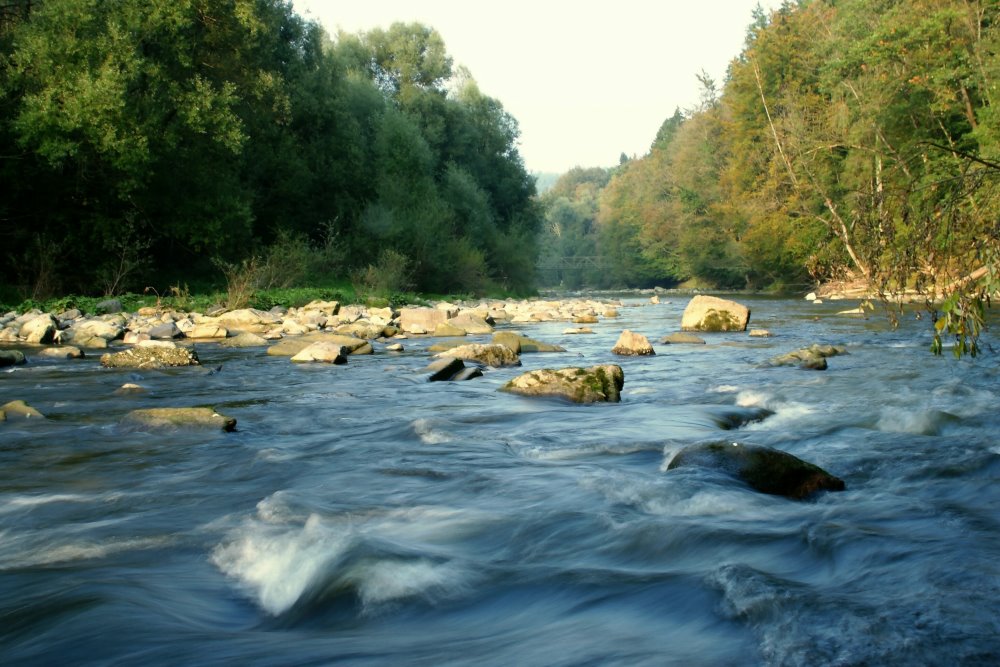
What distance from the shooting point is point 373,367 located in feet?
36.9

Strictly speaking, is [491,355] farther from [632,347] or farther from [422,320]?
[422,320]

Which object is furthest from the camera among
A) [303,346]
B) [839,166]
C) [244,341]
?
[839,166]

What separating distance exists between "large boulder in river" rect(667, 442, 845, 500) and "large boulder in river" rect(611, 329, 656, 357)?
24.5 feet

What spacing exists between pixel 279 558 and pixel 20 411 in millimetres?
4439

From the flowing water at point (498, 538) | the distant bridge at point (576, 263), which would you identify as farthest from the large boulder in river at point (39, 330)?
the distant bridge at point (576, 263)

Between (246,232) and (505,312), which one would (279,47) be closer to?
(246,232)

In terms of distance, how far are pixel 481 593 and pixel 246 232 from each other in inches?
951

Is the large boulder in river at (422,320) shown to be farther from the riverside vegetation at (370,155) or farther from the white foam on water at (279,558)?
the white foam on water at (279,558)

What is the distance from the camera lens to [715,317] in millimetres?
17141

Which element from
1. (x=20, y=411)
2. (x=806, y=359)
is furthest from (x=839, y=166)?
(x=20, y=411)

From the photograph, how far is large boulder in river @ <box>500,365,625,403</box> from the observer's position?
8305 mm

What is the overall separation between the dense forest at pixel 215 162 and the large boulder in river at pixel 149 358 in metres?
10.2

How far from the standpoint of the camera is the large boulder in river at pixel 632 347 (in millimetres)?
12761

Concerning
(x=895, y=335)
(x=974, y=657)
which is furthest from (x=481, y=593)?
(x=895, y=335)
